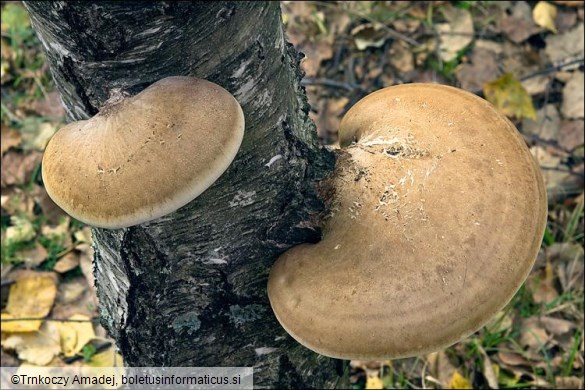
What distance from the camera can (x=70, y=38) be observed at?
161cm

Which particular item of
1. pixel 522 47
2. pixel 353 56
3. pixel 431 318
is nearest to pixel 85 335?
pixel 431 318

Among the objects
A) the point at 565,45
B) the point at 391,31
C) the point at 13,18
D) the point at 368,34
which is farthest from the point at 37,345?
A: the point at 565,45

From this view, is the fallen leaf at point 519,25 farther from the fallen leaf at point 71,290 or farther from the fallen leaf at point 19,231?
the fallen leaf at point 19,231

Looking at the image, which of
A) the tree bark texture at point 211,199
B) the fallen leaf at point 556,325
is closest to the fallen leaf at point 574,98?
the fallen leaf at point 556,325

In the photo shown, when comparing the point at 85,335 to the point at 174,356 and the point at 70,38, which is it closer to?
the point at 174,356

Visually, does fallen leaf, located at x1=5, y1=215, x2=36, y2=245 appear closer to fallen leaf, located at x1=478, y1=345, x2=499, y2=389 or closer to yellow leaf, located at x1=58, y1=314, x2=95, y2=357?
yellow leaf, located at x1=58, y1=314, x2=95, y2=357

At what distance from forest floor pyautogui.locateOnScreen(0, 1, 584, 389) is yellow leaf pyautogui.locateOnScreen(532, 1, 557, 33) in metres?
0.01

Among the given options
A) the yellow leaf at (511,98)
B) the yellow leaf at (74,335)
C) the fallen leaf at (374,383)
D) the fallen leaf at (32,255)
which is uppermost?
the yellow leaf at (511,98)

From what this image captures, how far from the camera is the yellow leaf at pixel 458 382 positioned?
362cm

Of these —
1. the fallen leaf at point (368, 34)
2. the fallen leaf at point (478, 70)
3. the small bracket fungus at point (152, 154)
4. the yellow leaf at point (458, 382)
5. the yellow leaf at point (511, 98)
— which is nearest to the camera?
the small bracket fungus at point (152, 154)

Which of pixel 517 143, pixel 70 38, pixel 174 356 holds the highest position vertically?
pixel 70 38

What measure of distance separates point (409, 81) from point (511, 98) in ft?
2.85

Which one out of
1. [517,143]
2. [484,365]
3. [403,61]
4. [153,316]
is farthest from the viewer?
[403,61]

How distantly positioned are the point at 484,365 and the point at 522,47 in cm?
309
